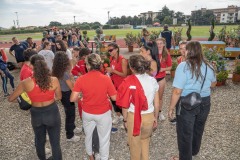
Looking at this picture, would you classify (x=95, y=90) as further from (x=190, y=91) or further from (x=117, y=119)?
(x=117, y=119)

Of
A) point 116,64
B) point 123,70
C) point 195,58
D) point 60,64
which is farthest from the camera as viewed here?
point 116,64

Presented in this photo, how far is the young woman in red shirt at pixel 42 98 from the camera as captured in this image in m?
3.18

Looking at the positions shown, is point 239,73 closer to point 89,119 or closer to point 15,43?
point 89,119

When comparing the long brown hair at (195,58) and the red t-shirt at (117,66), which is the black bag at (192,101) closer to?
the long brown hair at (195,58)

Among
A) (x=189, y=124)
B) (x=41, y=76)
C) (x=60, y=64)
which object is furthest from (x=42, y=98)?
(x=189, y=124)

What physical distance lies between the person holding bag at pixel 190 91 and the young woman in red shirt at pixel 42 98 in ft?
6.41

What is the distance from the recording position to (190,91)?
3318mm

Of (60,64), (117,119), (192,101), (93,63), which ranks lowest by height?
(117,119)

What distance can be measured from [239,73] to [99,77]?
24.8 ft

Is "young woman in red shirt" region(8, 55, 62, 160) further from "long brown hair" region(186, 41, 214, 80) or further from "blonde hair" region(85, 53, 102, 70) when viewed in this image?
"long brown hair" region(186, 41, 214, 80)

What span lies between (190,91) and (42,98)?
234 centimetres

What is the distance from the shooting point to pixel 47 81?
322 centimetres

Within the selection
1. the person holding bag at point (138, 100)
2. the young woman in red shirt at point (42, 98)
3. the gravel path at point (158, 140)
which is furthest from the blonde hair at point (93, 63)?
the gravel path at point (158, 140)

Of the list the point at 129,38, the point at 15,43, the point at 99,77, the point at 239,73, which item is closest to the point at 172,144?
the point at 99,77
